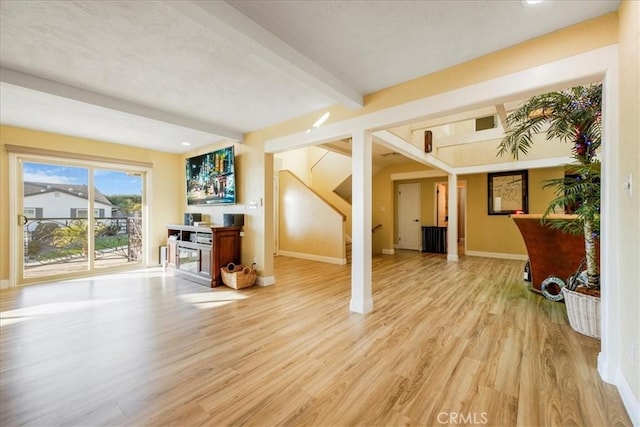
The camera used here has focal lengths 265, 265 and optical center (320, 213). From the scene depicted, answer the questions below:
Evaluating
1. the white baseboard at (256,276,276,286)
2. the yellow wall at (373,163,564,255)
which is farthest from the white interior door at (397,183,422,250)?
the white baseboard at (256,276,276,286)

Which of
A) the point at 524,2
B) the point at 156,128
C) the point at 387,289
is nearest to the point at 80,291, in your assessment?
the point at 156,128

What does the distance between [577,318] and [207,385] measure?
3274 mm

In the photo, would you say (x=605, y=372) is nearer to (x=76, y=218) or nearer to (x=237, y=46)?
(x=237, y=46)

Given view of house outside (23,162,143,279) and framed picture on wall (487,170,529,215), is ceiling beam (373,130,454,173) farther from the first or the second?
view of house outside (23,162,143,279)

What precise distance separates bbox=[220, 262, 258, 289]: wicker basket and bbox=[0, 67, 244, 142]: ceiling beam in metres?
2.18

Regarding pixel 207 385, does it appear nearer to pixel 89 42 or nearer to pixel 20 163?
pixel 89 42

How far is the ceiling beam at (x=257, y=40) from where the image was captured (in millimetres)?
1666

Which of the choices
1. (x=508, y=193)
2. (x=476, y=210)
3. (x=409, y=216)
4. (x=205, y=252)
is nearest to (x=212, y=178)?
(x=205, y=252)

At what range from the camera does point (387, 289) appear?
159 inches

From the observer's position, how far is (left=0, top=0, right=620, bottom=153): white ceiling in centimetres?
181

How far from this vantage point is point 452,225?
675 cm

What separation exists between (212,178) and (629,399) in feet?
18.4

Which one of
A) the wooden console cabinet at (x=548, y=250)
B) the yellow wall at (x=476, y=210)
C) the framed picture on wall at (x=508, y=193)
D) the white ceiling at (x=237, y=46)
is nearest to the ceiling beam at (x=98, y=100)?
the white ceiling at (x=237, y=46)

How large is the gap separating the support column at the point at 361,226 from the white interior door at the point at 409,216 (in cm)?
569
